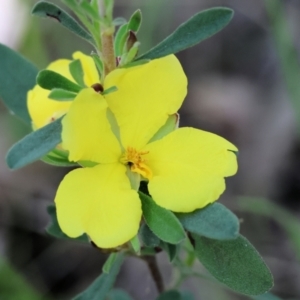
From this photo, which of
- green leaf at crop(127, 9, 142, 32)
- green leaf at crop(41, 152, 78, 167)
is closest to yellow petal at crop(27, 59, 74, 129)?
green leaf at crop(41, 152, 78, 167)

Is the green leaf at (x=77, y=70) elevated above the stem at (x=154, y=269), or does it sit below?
above

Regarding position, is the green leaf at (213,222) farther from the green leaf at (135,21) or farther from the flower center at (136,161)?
the green leaf at (135,21)

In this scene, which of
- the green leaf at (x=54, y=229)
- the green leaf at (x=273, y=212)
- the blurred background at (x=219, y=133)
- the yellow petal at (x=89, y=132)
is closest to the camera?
the yellow petal at (x=89, y=132)

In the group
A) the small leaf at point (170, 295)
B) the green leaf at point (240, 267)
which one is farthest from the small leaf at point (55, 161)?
the small leaf at point (170, 295)

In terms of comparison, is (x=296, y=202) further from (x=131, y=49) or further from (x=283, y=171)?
(x=131, y=49)

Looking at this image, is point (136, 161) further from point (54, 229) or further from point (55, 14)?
point (54, 229)

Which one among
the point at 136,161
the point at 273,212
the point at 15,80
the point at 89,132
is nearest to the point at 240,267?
the point at 136,161
